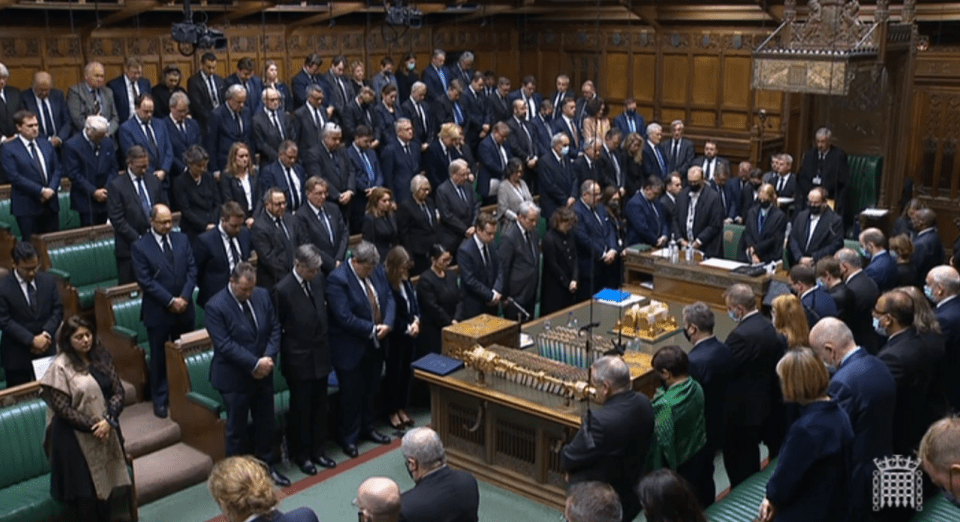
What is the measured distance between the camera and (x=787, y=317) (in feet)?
17.7

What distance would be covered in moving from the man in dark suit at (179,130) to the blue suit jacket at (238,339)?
10.6ft

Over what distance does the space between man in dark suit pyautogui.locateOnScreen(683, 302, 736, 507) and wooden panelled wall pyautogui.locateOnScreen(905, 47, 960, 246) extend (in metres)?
7.88

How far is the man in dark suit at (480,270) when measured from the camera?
7.44 metres

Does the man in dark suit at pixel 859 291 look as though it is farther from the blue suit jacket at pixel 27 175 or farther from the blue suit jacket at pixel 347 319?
the blue suit jacket at pixel 27 175

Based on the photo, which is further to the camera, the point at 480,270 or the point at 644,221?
the point at 644,221

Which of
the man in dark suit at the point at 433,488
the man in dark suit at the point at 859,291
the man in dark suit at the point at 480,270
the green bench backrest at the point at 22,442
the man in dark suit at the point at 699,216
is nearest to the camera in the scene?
the man in dark suit at the point at 433,488

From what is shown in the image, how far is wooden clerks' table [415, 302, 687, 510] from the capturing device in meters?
5.72

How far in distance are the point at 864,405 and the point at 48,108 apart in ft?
24.4

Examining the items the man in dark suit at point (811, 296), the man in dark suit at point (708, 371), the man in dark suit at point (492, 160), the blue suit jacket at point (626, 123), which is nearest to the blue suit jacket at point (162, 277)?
the man in dark suit at point (708, 371)

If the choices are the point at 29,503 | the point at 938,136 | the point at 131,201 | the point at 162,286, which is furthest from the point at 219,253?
the point at 938,136

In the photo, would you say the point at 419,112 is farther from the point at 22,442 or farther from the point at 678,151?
the point at 22,442

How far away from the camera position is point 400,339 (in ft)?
23.5

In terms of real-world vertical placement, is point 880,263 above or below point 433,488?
above

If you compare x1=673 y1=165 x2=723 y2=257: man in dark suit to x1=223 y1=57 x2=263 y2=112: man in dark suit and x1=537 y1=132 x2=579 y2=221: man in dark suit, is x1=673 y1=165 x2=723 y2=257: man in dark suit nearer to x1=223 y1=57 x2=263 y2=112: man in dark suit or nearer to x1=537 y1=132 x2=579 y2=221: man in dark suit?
x1=537 y1=132 x2=579 y2=221: man in dark suit
